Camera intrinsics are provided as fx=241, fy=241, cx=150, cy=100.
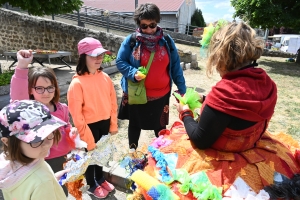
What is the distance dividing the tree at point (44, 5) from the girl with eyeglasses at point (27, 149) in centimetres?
591

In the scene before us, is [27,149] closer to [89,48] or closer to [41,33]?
[89,48]

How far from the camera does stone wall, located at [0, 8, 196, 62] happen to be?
11212mm

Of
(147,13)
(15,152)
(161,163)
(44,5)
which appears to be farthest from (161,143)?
(44,5)

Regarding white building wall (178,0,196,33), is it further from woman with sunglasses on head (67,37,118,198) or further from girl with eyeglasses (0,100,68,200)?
girl with eyeglasses (0,100,68,200)

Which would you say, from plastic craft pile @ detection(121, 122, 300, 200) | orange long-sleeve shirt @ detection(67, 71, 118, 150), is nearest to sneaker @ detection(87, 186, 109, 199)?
orange long-sleeve shirt @ detection(67, 71, 118, 150)

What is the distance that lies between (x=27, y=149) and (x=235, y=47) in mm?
1360

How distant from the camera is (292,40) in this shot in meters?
23.6

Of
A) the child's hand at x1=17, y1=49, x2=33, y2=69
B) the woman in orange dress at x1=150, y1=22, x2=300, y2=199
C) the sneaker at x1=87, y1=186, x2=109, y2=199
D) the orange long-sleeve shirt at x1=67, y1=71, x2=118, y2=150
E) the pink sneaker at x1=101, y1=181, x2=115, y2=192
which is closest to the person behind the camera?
the woman in orange dress at x1=150, y1=22, x2=300, y2=199

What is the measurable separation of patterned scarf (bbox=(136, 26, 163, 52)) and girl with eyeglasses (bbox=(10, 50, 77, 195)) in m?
1.05

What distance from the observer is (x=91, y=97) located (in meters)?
2.46

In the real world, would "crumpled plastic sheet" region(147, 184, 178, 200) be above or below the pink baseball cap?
below

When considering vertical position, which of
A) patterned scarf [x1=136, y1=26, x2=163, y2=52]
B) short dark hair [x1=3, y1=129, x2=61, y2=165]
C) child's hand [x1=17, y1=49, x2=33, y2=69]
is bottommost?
short dark hair [x1=3, y1=129, x2=61, y2=165]

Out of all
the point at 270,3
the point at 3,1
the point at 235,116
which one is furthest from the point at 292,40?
the point at 235,116

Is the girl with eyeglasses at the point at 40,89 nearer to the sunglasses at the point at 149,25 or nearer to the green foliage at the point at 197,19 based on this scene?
the sunglasses at the point at 149,25
